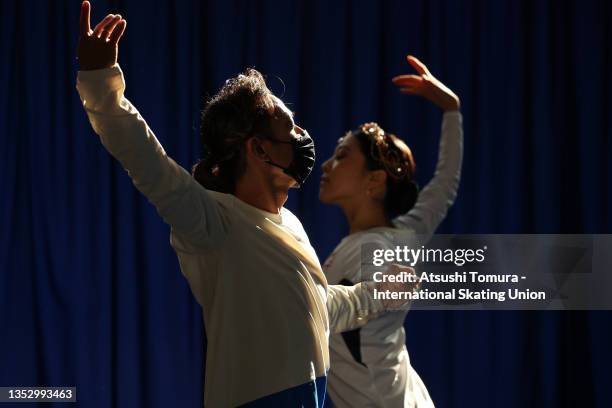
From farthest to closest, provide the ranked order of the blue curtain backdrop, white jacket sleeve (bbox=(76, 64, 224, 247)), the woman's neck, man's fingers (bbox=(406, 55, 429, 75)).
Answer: the blue curtain backdrop
the woman's neck
man's fingers (bbox=(406, 55, 429, 75))
white jacket sleeve (bbox=(76, 64, 224, 247))

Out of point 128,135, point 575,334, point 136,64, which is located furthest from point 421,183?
point 128,135

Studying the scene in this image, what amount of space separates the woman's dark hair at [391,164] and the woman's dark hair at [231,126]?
1008 millimetres

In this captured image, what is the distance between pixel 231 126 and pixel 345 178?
1.05m

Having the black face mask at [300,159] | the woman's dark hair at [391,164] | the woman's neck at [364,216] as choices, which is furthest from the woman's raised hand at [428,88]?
the black face mask at [300,159]

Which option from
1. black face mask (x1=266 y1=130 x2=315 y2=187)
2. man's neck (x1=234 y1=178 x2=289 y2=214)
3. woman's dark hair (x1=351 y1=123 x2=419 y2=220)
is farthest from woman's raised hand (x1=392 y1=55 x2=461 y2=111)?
man's neck (x1=234 y1=178 x2=289 y2=214)

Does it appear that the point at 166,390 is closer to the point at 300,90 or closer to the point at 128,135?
the point at 300,90

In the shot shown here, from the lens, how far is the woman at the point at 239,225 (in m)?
1.25

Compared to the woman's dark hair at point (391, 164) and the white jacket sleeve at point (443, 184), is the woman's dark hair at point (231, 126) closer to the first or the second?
the woman's dark hair at point (391, 164)

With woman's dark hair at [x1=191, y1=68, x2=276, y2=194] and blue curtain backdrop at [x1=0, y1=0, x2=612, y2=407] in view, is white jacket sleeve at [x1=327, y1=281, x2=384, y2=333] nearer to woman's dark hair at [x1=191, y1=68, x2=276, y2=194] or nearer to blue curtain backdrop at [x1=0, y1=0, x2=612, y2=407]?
woman's dark hair at [x1=191, y1=68, x2=276, y2=194]

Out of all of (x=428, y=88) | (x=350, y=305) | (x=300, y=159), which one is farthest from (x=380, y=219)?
(x=300, y=159)

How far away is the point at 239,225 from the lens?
145 centimetres

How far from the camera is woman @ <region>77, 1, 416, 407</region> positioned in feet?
4.12

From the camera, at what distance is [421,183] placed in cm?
366

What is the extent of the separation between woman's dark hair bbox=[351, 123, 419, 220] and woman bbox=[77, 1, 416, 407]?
37.1 inches
